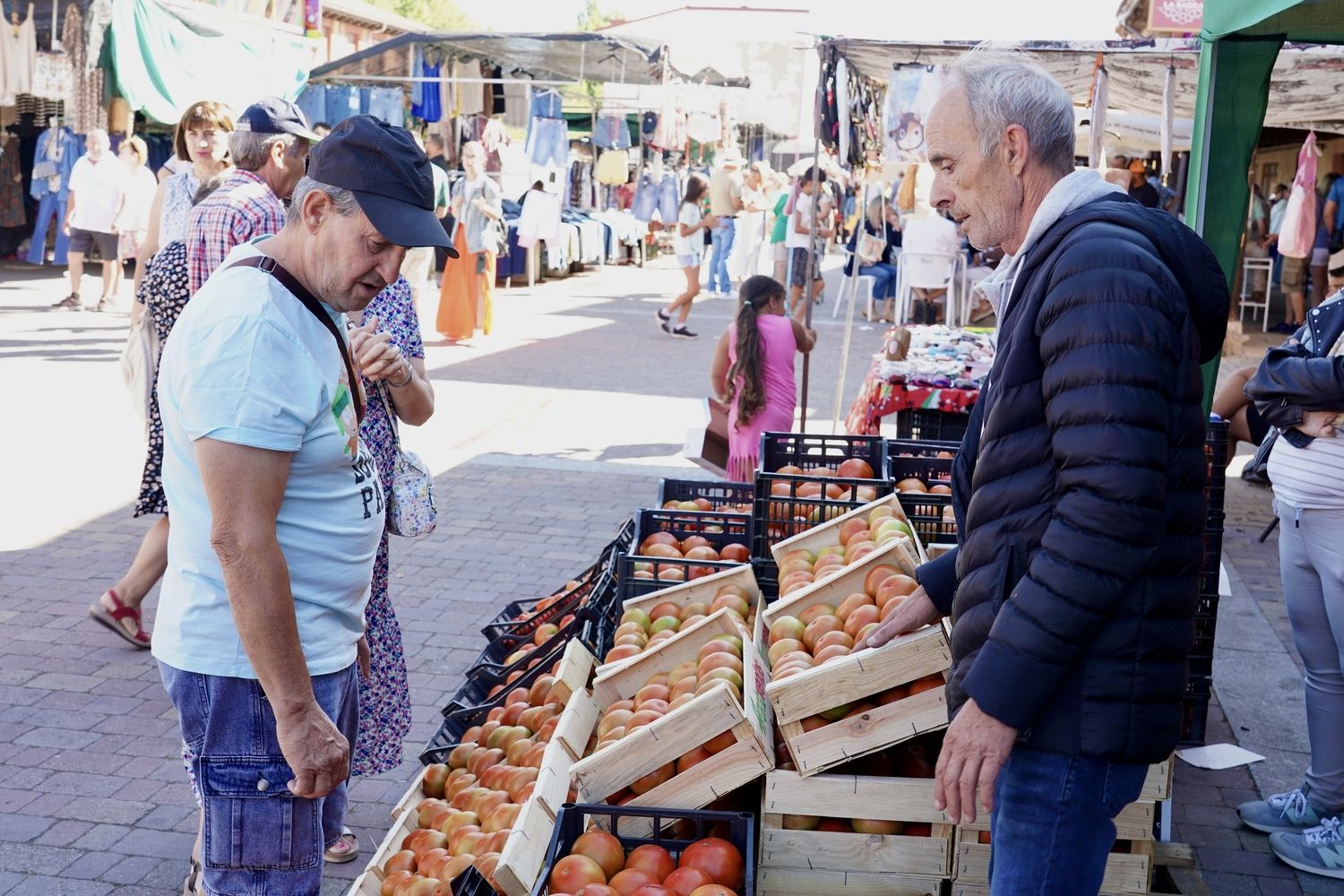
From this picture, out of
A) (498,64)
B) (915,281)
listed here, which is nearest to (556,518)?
(915,281)

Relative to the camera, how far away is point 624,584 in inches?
169

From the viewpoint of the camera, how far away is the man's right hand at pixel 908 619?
9.39ft

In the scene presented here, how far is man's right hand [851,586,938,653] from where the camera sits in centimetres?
286

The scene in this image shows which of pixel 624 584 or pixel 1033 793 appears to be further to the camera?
pixel 624 584

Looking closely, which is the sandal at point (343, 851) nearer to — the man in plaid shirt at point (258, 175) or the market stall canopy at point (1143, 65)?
the man in plaid shirt at point (258, 175)

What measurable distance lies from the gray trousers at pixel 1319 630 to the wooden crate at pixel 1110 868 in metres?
1.23

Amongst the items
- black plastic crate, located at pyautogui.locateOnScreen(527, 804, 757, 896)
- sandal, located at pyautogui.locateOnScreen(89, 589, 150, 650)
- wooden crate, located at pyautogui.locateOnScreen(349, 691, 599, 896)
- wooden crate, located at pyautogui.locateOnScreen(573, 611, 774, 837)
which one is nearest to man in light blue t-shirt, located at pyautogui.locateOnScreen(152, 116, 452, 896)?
wooden crate, located at pyautogui.locateOnScreen(349, 691, 599, 896)

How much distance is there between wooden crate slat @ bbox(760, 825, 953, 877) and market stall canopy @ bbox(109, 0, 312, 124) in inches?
550

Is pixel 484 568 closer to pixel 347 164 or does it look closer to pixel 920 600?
pixel 920 600

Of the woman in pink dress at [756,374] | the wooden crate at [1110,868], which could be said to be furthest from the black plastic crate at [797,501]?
the woman in pink dress at [756,374]

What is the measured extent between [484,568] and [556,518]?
3.61ft

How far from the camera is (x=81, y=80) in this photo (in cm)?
1612

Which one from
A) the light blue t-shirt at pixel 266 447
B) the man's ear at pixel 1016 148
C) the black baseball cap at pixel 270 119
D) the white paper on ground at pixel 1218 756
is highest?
the black baseball cap at pixel 270 119

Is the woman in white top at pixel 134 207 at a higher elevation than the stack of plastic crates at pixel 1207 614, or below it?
higher
